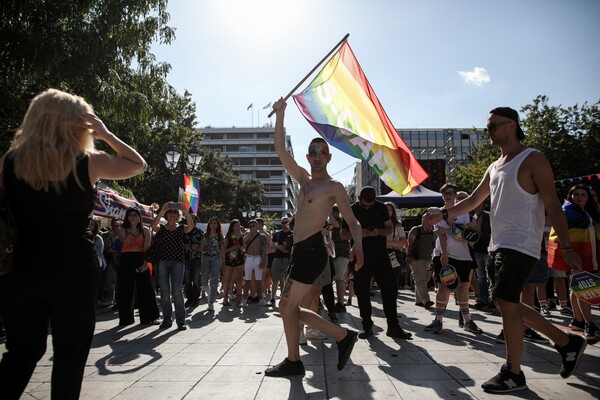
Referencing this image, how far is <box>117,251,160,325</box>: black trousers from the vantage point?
7.98m

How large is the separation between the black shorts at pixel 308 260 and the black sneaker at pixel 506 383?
1.71 metres

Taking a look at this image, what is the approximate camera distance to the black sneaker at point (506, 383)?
3419mm

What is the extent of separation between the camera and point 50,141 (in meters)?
2.33

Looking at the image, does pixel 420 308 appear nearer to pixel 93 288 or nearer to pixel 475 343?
pixel 475 343

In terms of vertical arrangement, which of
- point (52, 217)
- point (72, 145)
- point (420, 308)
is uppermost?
point (72, 145)

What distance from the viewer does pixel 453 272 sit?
6355 millimetres

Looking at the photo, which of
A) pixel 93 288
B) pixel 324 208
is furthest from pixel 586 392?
pixel 93 288

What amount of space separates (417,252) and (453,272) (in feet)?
11.8

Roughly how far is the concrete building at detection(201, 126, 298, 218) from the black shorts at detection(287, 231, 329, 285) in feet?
338

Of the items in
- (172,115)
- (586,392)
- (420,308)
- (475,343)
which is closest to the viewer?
(586,392)

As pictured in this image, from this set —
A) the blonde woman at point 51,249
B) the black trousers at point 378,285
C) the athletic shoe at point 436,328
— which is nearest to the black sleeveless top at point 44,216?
the blonde woman at point 51,249

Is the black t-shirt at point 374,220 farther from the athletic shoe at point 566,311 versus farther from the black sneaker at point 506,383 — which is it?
the athletic shoe at point 566,311

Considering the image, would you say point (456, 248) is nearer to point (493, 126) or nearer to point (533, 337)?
point (533, 337)

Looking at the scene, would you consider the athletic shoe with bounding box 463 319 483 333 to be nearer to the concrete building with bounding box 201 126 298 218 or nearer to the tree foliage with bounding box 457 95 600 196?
the tree foliage with bounding box 457 95 600 196
